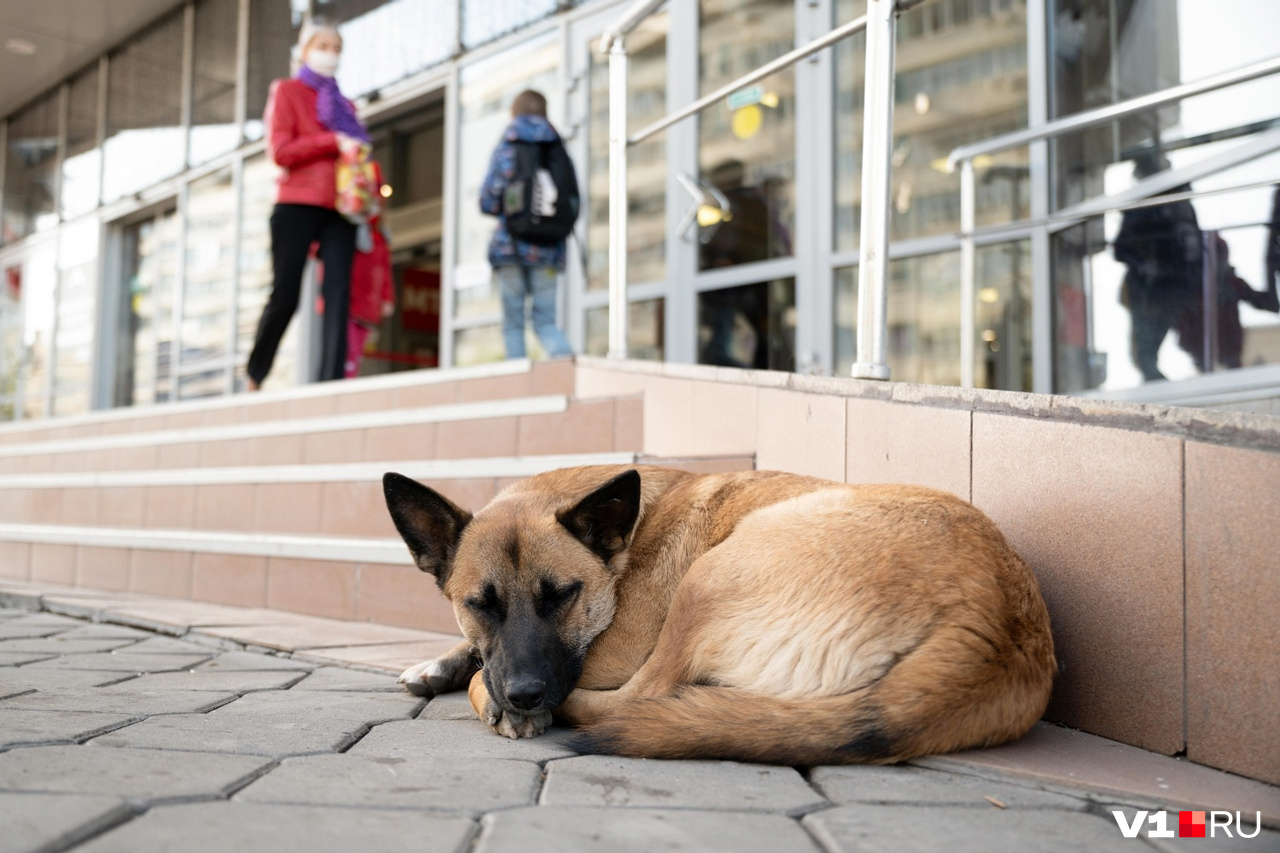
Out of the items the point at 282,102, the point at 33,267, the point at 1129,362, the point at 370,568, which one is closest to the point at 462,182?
the point at 282,102

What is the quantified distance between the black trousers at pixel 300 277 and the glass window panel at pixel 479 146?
2.26 metres

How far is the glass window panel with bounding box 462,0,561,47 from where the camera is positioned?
323 inches

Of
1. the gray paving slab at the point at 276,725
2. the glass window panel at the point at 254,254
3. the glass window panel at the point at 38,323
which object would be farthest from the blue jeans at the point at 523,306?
the glass window panel at the point at 38,323

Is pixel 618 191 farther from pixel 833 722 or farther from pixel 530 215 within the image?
pixel 833 722

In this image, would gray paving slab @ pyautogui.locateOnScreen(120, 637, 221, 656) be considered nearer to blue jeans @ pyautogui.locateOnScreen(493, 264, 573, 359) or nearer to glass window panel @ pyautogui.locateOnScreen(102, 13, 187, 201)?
Result: blue jeans @ pyautogui.locateOnScreen(493, 264, 573, 359)

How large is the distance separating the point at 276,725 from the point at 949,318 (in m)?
4.78

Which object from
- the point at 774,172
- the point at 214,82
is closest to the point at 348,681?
the point at 774,172

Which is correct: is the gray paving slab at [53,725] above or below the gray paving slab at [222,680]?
above

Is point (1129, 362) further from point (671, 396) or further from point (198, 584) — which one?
point (198, 584)

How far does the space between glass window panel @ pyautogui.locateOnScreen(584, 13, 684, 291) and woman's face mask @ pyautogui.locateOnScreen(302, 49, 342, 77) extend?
2.05m

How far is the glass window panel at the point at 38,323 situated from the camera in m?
14.6

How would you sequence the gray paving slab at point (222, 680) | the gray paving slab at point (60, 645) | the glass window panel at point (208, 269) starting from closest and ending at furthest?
the gray paving slab at point (222, 680), the gray paving slab at point (60, 645), the glass window panel at point (208, 269)

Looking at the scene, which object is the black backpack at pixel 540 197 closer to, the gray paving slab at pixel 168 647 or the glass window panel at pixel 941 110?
the glass window panel at pixel 941 110

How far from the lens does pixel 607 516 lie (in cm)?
257
